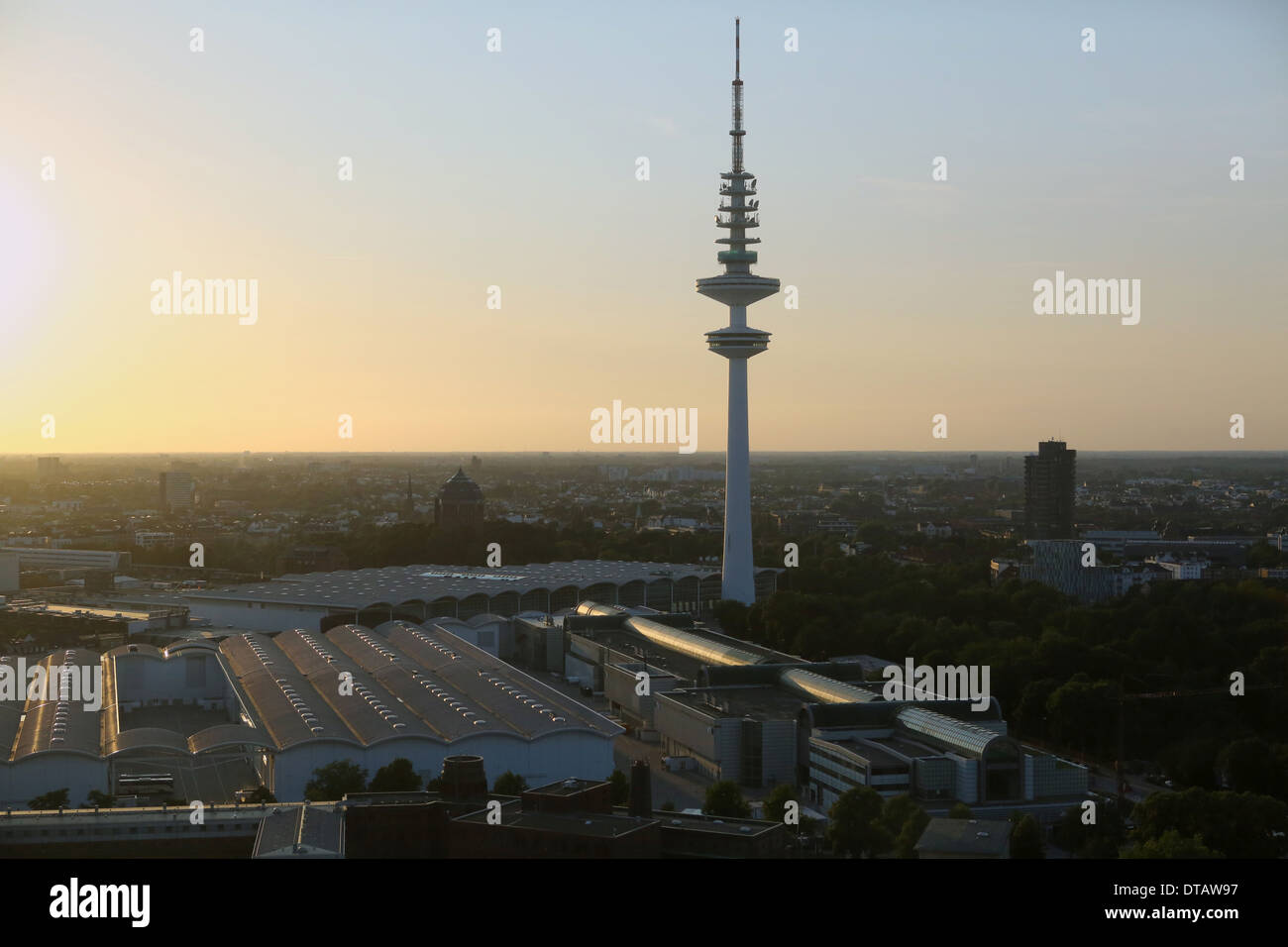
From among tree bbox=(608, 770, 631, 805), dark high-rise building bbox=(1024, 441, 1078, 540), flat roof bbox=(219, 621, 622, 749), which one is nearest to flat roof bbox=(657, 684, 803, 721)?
flat roof bbox=(219, 621, 622, 749)

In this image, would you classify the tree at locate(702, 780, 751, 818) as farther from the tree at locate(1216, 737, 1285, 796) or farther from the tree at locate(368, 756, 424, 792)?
the tree at locate(1216, 737, 1285, 796)

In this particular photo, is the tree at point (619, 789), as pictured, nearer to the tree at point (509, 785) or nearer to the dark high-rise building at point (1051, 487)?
the tree at point (509, 785)

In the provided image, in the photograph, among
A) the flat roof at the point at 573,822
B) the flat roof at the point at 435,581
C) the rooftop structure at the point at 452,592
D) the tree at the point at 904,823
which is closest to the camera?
the flat roof at the point at 573,822

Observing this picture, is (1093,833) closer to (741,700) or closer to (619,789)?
(619,789)

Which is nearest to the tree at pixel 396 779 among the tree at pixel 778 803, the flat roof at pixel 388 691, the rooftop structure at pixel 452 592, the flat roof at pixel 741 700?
the flat roof at pixel 388 691

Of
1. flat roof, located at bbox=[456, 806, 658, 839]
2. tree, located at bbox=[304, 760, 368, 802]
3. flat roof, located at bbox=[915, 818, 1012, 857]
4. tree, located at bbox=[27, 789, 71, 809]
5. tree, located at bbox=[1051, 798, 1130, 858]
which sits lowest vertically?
tree, located at bbox=[1051, 798, 1130, 858]
